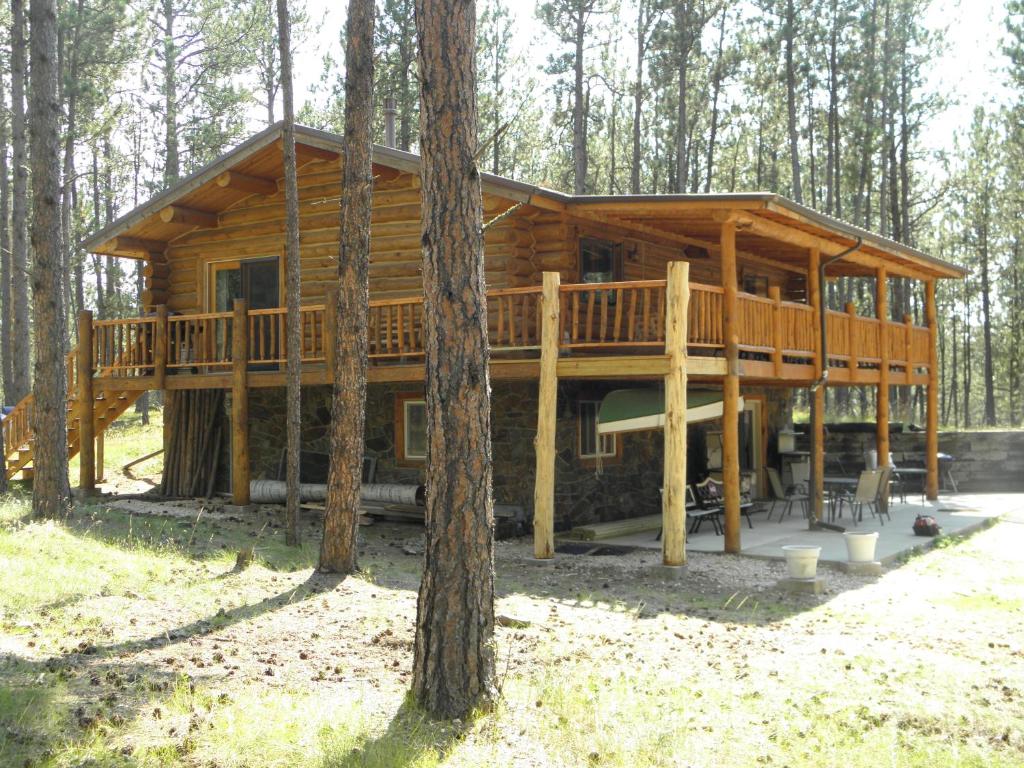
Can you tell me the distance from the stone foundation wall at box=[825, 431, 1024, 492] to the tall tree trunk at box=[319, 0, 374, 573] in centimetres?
1518

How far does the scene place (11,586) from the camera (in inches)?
337

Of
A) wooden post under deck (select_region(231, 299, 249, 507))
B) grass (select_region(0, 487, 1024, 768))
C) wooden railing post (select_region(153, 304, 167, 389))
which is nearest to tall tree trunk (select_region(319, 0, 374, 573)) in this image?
grass (select_region(0, 487, 1024, 768))

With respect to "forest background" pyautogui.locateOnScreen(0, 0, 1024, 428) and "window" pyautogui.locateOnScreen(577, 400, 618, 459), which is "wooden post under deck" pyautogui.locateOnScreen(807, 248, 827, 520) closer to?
"window" pyautogui.locateOnScreen(577, 400, 618, 459)

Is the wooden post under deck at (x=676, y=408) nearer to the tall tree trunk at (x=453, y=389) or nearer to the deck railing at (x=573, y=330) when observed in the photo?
the deck railing at (x=573, y=330)

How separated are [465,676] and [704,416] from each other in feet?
25.6

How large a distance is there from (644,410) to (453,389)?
7.26m

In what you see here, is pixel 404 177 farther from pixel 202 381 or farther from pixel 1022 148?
pixel 1022 148

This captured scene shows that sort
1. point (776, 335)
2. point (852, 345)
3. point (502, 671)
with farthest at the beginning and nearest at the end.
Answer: point (852, 345) < point (776, 335) < point (502, 671)

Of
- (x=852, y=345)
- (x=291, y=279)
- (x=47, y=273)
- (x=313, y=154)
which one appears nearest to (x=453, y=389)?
(x=291, y=279)

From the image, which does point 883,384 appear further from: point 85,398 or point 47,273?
point 85,398

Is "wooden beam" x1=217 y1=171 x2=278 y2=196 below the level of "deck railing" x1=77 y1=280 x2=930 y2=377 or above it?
above

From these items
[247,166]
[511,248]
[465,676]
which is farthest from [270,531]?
[465,676]

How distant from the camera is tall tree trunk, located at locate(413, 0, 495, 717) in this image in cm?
603

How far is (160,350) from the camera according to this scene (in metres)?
16.0
